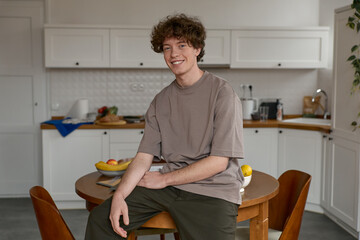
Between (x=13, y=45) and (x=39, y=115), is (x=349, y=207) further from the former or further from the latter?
(x=13, y=45)

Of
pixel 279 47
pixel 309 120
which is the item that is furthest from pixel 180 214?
pixel 309 120

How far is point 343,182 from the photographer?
378 centimetres

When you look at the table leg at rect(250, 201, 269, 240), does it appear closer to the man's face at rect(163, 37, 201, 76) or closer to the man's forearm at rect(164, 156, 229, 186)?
the man's forearm at rect(164, 156, 229, 186)

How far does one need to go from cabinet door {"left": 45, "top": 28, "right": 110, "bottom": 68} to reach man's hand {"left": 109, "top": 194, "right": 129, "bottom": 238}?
313 centimetres

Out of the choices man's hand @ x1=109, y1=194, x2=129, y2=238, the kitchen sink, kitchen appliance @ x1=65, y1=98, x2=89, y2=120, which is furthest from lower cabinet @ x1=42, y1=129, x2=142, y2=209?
man's hand @ x1=109, y1=194, x2=129, y2=238

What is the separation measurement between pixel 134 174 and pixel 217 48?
3.16 meters

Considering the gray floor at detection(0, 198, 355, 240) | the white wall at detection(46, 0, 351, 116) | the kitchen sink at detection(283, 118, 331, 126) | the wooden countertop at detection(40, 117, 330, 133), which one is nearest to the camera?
the gray floor at detection(0, 198, 355, 240)

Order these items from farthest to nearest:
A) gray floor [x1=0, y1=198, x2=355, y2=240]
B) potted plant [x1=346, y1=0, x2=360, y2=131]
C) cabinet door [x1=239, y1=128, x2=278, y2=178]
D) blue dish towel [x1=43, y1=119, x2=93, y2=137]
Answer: cabinet door [x1=239, y1=128, x2=278, y2=178] → blue dish towel [x1=43, y1=119, x2=93, y2=137] → gray floor [x1=0, y1=198, x2=355, y2=240] → potted plant [x1=346, y1=0, x2=360, y2=131]

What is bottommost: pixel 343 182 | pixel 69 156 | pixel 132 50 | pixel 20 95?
pixel 343 182

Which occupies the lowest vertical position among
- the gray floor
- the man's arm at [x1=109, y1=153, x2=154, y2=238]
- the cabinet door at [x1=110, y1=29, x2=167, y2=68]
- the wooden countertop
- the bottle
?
the gray floor

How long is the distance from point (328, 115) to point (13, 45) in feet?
12.6

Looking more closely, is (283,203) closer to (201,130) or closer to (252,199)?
(252,199)

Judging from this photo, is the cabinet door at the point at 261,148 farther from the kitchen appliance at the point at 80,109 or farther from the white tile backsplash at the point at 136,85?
the kitchen appliance at the point at 80,109

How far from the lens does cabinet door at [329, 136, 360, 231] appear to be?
355 cm
